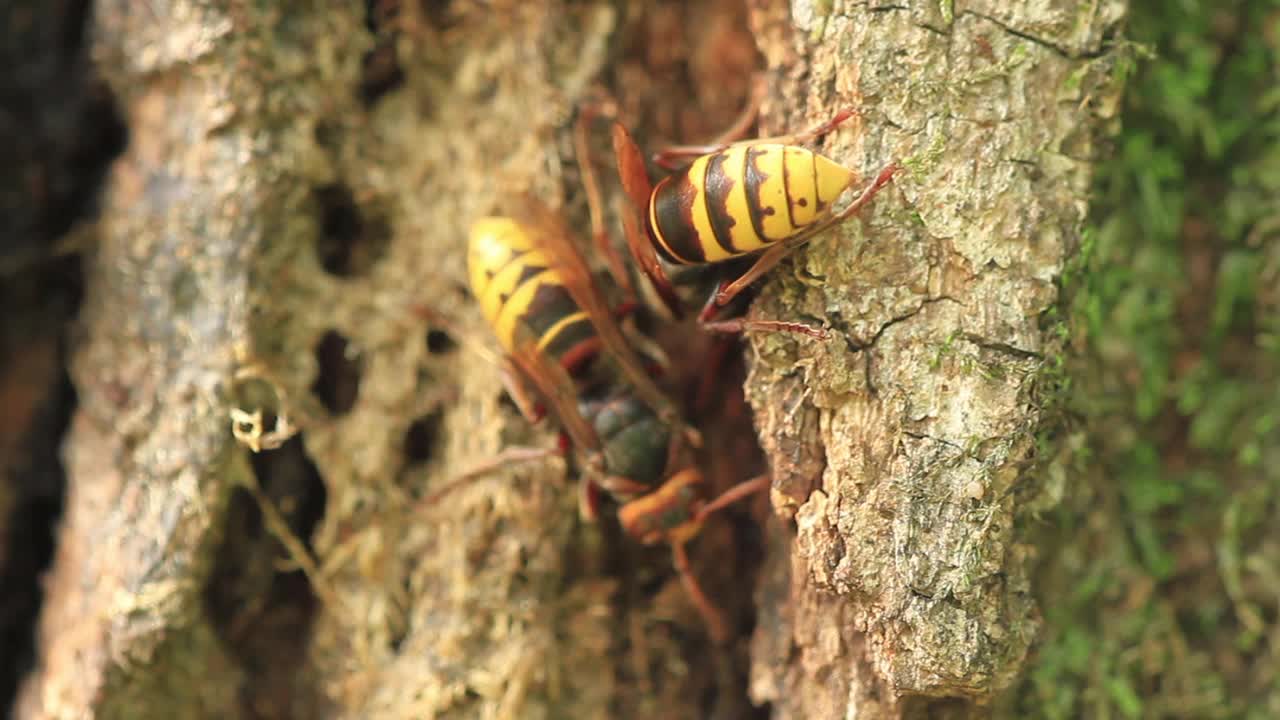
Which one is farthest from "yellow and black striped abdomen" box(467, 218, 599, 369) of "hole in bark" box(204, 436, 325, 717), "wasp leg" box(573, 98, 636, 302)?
"hole in bark" box(204, 436, 325, 717)

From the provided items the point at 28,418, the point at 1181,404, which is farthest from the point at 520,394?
the point at 1181,404

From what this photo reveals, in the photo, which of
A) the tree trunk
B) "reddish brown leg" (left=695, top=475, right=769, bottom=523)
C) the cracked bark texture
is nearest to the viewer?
the cracked bark texture

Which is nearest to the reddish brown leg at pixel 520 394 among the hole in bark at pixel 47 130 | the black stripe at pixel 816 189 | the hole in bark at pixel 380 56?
the hole in bark at pixel 380 56

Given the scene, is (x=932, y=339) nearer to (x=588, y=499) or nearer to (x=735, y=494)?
(x=735, y=494)

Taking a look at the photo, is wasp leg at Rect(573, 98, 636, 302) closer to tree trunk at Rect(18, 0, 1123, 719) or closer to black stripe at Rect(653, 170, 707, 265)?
tree trunk at Rect(18, 0, 1123, 719)

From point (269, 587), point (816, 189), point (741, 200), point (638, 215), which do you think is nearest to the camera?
point (816, 189)

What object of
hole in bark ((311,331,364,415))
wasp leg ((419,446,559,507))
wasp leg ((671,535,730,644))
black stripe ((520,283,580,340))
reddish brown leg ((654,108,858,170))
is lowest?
wasp leg ((671,535,730,644))
